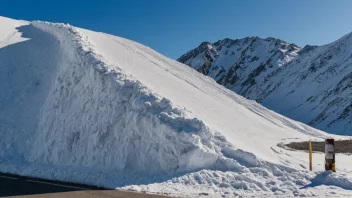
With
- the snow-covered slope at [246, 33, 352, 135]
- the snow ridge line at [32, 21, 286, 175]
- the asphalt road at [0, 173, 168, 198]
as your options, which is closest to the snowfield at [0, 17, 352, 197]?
the snow ridge line at [32, 21, 286, 175]

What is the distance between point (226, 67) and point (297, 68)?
68059mm

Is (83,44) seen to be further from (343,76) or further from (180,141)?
(343,76)

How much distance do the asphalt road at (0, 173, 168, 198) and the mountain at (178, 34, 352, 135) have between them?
59.3m

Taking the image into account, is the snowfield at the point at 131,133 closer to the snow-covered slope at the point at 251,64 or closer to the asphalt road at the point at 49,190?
the asphalt road at the point at 49,190

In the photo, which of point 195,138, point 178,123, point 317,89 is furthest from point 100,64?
point 317,89

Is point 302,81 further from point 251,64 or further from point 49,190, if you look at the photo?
point 49,190

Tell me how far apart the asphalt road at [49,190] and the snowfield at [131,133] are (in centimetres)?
67

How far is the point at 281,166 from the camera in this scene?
39.5ft

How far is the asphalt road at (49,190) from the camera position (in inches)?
406

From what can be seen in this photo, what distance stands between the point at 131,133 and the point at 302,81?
104362 mm

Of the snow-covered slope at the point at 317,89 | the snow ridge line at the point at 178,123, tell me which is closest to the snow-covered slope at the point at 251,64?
the snow-covered slope at the point at 317,89

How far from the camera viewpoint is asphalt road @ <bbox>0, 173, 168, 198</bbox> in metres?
10.3

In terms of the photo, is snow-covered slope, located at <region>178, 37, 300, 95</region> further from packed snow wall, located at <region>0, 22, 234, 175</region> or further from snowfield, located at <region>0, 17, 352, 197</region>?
packed snow wall, located at <region>0, 22, 234, 175</region>

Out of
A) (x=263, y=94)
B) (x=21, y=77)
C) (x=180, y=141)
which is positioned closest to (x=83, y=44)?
(x=21, y=77)
